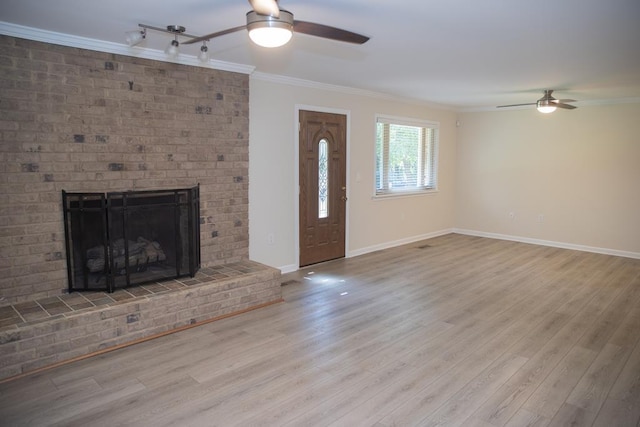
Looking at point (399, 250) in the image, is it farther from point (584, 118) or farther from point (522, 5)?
point (522, 5)

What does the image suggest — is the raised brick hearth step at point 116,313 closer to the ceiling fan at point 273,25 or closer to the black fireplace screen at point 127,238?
the black fireplace screen at point 127,238

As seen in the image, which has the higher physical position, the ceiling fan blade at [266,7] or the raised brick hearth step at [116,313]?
the ceiling fan blade at [266,7]

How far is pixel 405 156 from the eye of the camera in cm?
697

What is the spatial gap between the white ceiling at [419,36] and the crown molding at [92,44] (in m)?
0.04

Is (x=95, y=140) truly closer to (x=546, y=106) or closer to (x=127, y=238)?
(x=127, y=238)

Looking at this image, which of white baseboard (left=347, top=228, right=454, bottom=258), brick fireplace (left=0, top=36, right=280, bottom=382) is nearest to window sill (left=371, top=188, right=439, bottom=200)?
white baseboard (left=347, top=228, right=454, bottom=258)

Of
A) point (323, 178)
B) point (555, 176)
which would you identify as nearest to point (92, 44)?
point (323, 178)

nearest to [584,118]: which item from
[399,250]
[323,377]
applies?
[399,250]

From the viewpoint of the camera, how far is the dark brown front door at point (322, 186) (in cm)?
529

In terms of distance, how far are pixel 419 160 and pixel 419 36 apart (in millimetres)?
4287

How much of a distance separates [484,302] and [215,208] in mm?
2827

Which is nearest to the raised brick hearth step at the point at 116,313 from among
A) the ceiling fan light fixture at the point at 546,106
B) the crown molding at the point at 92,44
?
the crown molding at the point at 92,44

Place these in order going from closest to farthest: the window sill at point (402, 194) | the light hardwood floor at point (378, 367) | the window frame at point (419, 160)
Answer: the light hardwood floor at point (378, 367)
the window frame at point (419, 160)
the window sill at point (402, 194)

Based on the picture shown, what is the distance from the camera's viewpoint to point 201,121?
13.4ft
